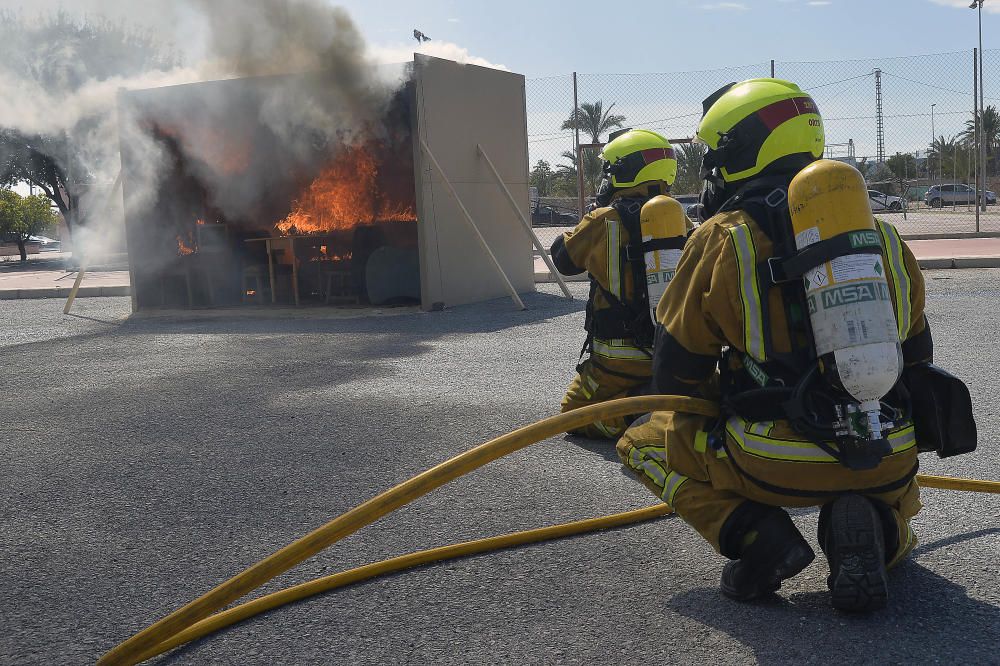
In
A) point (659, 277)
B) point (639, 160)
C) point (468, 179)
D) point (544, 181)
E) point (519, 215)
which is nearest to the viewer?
point (659, 277)

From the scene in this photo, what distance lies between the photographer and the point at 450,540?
349 cm

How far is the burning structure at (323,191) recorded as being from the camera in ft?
38.1

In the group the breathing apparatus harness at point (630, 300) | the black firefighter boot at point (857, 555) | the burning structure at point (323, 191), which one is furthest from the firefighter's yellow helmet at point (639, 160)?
the burning structure at point (323, 191)

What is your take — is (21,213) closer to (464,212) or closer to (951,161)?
(464,212)

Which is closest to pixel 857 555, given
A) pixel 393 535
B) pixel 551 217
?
pixel 393 535

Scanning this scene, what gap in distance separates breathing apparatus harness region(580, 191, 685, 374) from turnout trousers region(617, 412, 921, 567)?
177cm

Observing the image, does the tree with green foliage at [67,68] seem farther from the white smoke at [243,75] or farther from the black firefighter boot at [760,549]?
the black firefighter boot at [760,549]

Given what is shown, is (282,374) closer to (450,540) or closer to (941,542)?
(450,540)

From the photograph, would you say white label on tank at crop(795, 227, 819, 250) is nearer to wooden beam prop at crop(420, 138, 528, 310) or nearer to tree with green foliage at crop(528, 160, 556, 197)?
wooden beam prop at crop(420, 138, 528, 310)

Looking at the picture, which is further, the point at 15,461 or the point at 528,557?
the point at 15,461

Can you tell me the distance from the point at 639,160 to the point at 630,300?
0.80 metres

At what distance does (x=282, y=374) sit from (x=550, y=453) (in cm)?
331

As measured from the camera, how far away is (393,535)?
3572 mm

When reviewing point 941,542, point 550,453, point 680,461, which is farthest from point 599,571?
point 550,453
